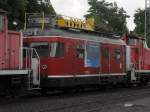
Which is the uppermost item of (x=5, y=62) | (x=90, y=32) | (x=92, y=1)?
(x=92, y=1)

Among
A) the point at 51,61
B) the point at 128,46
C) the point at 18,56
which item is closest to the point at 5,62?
the point at 18,56

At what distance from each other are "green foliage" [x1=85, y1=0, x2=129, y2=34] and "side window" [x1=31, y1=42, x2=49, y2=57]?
A: 56.8 metres

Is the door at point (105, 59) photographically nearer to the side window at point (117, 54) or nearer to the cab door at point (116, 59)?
the cab door at point (116, 59)

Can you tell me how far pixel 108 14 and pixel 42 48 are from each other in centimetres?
6133

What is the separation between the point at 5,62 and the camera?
17.5 m

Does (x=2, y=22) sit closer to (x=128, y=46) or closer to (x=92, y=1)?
(x=128, y=46)

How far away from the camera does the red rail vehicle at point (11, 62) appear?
17.2m

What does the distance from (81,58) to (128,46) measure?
246 inches

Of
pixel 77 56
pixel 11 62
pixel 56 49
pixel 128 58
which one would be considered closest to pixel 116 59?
pixel 128 58

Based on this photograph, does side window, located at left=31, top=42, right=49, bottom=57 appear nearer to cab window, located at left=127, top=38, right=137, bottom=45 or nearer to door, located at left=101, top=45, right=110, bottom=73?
door, located at left=101, top=45, right=110, bottom=73

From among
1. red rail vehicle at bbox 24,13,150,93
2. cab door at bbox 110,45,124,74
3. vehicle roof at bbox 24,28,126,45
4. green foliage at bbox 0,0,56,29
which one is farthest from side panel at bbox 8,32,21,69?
green foliage at bbox 0,0,56,29

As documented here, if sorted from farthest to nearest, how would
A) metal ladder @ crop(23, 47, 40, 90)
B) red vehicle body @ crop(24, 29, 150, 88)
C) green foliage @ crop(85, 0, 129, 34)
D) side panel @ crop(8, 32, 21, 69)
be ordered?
green foliage @ crop(85, 0, 129, 34), red vehicle body @ crop(24, 29, 150, 88), metal ladder @ crop(23, 47, 40, 90), side panel @ crop(8, 32, 21, 69)

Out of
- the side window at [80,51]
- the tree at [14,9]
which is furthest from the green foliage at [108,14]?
the side window at [80,51]

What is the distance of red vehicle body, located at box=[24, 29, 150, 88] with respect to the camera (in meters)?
20.2
